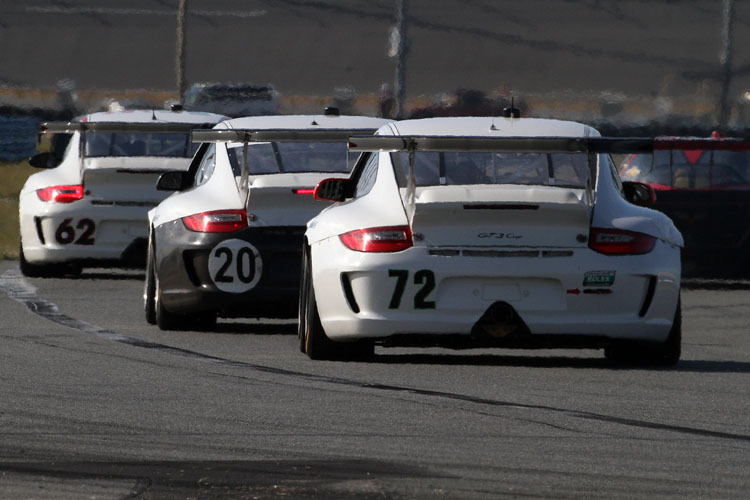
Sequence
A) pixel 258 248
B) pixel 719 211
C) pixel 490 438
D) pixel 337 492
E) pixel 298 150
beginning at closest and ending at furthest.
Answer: pixel 337 492, pixel 490 438, pixel 258 248, pixel 298 150, pixel 719 211

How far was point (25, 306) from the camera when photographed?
1639 centimetres

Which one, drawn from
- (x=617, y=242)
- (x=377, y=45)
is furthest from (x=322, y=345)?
(x=377, y=45)

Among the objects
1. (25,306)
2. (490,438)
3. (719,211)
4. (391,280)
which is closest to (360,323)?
(391,280)

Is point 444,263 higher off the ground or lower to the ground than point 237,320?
higher

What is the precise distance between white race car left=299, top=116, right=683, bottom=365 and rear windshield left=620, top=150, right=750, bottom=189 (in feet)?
26.5

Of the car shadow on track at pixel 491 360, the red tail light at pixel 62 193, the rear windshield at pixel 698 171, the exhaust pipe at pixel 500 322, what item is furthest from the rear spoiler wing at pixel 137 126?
the exhaust pipe at pixel 500 322

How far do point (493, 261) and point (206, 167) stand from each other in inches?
148

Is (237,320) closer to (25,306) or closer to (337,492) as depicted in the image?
(25,306)

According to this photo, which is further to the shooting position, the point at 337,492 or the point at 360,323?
the point at 360,323

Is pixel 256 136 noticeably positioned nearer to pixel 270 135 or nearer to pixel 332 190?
pixel 270 135

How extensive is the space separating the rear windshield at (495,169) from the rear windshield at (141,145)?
6.98 metres

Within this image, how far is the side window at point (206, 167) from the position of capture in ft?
48.0

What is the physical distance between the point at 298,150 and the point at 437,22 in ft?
102

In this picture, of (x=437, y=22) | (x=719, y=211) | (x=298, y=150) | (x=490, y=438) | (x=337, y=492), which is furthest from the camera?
(x=437, y=22)
